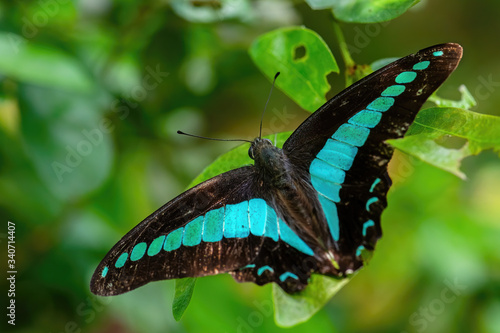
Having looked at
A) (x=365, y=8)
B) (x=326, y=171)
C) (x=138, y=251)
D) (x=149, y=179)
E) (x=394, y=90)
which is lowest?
(x=149, y=179)

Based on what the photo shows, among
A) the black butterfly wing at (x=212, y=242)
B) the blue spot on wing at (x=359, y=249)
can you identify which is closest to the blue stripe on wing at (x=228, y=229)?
the black butterfly wing at (x=212, y=242)

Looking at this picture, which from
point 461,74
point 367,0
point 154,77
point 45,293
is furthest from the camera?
point 461,74

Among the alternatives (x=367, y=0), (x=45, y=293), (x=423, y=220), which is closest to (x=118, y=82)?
(x=45, y=293)

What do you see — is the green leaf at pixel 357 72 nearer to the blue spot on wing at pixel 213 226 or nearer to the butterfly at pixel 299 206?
the butterfly at pixel 299 206

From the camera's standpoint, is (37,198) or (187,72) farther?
(187,72)

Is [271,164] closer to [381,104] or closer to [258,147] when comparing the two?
[258,147]

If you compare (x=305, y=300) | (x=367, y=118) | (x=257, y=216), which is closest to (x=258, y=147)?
(x=257, y=216)

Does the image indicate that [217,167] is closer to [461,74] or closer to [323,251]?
[323,251]
